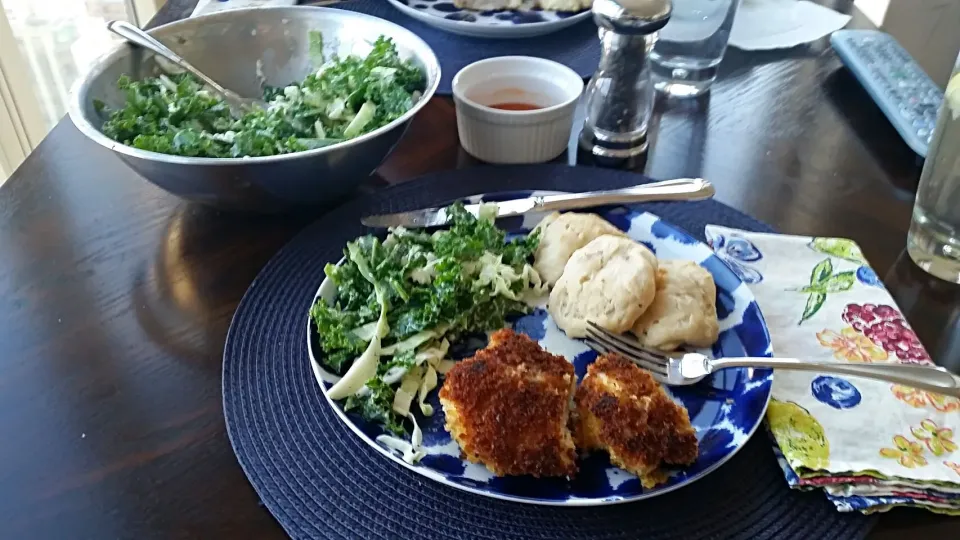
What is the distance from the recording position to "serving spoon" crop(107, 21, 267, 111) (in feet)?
3.42

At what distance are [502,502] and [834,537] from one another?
270mm

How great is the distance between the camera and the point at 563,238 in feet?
2.86

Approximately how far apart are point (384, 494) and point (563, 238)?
0.37 m

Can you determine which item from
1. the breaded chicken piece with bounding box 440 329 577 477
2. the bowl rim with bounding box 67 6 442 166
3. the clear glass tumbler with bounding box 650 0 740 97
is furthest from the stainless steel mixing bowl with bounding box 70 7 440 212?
the clear glass tumbler with bounding box 650 0 740 97

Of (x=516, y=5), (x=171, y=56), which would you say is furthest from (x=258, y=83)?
(x=516, y=5)

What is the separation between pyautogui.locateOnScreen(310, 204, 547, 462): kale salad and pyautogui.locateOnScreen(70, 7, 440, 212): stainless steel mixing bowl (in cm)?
11

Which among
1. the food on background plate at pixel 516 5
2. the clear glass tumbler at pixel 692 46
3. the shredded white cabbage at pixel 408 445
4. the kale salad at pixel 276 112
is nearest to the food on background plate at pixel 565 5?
the food on background plate at pixel 516 5

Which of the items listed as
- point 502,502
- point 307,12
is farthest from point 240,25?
point 502,502

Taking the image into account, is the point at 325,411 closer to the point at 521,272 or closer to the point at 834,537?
the point at 521,272

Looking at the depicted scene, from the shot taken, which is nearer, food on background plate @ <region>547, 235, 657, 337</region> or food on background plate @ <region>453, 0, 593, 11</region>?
food on background plate @ <region>547, 235, 657, 337</region>

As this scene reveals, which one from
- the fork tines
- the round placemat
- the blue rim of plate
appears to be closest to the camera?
the round placemat

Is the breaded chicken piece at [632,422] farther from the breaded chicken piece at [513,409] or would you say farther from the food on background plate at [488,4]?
the food on background plate at [488,4]

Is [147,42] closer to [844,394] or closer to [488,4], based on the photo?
[488,4]

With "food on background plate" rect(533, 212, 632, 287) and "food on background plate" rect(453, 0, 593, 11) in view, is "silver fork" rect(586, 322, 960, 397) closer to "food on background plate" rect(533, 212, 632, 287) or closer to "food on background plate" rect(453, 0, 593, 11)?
"food on background plate" rect(533, 212, 632, 287)
